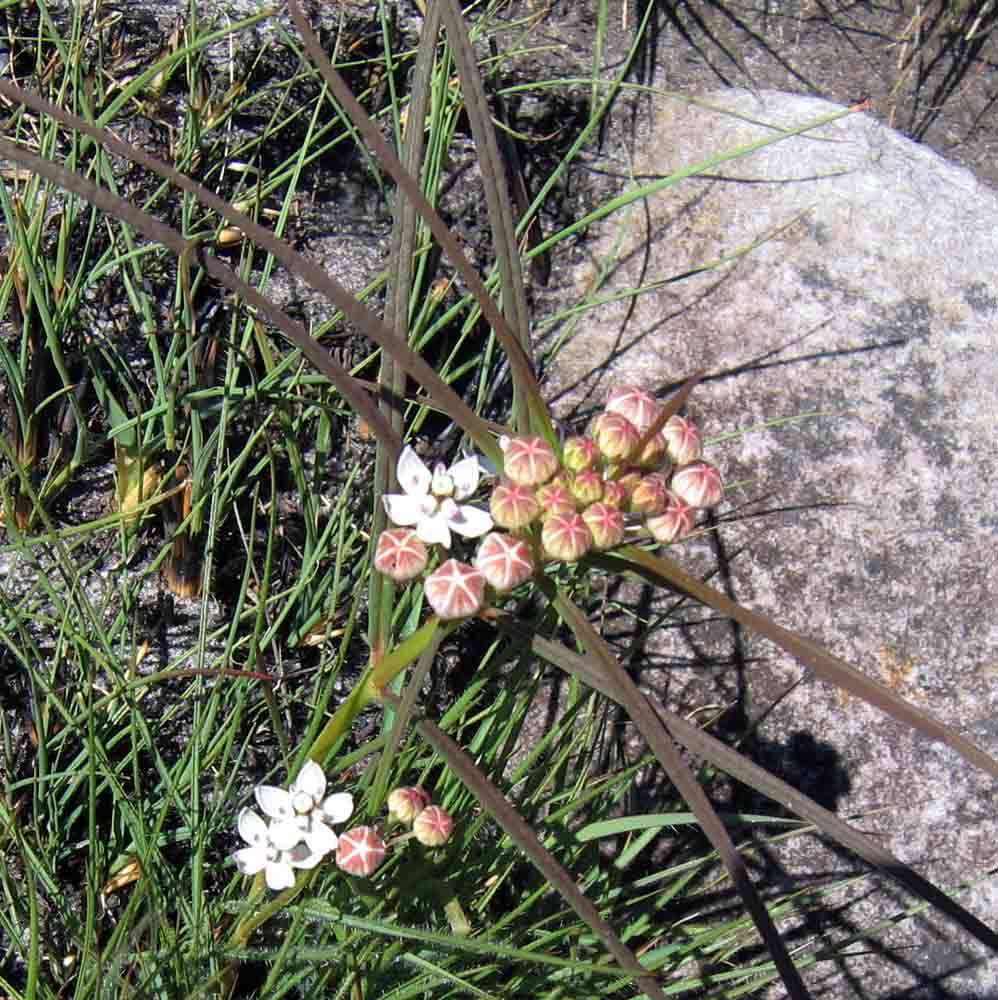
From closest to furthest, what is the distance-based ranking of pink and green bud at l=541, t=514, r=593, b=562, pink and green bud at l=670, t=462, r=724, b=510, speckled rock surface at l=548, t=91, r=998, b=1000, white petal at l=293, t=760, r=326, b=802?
pink and green bud at l=541, t=514, r=593, b=562 → pink and green bud at l=670, t=462, r=724, b=510 → white petal at l=293, t=760, r=326, b=802 → speckled rock surface at l=548, t=91, r=998, b=1000

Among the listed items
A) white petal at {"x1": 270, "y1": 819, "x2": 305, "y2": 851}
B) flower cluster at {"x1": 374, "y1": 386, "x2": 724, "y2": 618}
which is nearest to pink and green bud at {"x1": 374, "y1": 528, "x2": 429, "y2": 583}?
flower cluster at {"x1": 374, "y1": 386, "x2": 724, "y2": 618}

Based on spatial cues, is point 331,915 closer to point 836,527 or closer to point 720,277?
point 836,527

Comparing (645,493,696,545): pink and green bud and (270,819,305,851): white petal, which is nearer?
(645,493,696,545): pink and green bud

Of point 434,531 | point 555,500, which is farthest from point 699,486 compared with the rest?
point 434,531

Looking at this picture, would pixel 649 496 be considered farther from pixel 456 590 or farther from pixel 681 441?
pixel 456 590

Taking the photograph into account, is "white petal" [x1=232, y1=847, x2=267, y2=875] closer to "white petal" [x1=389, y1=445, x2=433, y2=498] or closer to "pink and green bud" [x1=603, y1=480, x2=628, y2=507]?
"white petal" [x1=389, y1=445, x2=433, y2=498]

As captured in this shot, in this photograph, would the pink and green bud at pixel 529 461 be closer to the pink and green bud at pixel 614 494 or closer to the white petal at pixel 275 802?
the pink and green bud at pixel 614 494

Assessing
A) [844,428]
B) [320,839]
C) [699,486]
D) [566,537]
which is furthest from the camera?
[844,428]

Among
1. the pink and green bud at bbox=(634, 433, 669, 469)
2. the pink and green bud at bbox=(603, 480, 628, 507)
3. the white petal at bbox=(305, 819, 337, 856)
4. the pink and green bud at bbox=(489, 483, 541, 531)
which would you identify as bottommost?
the white petal at bbox=(305, 819, 337, 856)

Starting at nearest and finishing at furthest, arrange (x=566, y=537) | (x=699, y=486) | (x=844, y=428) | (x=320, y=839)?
(x=566, y=537) → (x=699, y=486) → (x=320, y=839) → (x=844, y=428)

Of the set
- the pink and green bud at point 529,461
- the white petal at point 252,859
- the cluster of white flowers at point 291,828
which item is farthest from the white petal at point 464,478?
the white petal at point 252,859
